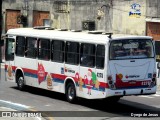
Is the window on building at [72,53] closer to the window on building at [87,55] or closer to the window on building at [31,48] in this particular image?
the window on building at [87,55]

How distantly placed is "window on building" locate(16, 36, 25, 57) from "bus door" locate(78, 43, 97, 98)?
4.58 m

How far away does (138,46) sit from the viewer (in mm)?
17938

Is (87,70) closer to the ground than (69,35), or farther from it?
closer to the ground

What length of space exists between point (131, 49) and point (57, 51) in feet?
11.5

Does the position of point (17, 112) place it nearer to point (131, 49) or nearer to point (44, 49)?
point (131, 49)

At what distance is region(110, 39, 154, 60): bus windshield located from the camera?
1741 centimetres

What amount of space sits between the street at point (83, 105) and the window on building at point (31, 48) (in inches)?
65.5

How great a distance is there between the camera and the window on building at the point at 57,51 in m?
19.8

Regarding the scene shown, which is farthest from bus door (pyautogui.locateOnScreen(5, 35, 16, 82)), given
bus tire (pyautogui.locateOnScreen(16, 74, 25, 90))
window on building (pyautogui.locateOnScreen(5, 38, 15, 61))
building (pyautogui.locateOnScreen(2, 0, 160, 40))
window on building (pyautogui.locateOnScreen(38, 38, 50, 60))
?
building (pyautogui.locateOnScreen(2, 0, 160, 40))

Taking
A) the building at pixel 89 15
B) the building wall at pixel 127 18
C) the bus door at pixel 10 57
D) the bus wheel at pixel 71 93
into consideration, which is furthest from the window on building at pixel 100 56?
the building wall at pixel 127 18

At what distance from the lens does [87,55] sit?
60.0ft

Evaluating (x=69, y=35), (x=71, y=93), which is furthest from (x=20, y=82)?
(x=69, y=35)

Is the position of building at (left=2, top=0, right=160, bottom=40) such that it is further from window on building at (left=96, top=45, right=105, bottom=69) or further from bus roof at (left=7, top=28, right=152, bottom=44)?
window on building at (left=96, top=45, right=105, bottom=69)

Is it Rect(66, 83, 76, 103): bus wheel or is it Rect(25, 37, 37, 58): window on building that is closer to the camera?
Rect(66, 83, 76, 103): bus wheel
